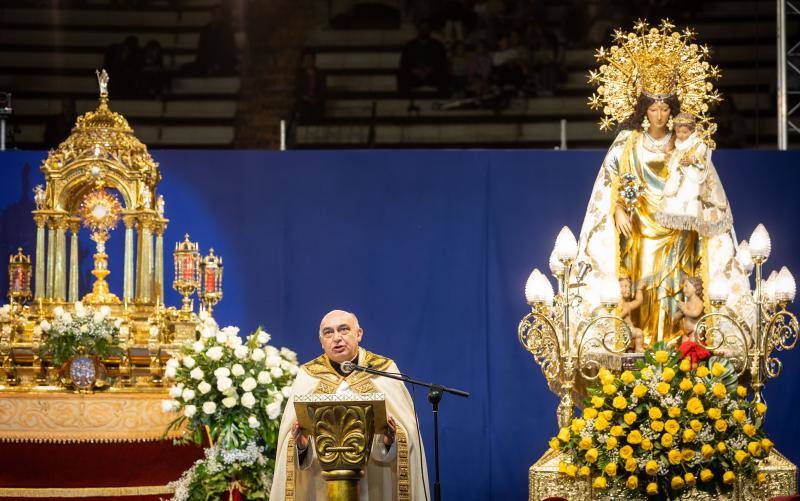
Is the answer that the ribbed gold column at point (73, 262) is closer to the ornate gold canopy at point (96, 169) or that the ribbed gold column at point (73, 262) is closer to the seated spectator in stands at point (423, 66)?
the ornate gold canopy at point (96, 169)

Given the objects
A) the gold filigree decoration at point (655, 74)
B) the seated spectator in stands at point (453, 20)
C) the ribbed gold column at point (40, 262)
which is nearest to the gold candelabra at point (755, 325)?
the gold filigree decoration at point (655, 74)

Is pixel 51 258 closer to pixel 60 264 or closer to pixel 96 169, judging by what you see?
pixel 60 264

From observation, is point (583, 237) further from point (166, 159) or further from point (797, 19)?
point (797, 19)

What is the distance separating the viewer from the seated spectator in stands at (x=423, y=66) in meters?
11.6

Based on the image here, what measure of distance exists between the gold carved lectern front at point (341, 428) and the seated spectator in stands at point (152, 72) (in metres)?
6.36

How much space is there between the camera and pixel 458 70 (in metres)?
11.7

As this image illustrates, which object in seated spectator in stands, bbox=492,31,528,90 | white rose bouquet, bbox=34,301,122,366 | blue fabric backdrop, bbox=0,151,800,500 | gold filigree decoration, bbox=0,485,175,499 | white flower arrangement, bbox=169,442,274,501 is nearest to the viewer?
white flower arrangement, bbox=169,442,274,501

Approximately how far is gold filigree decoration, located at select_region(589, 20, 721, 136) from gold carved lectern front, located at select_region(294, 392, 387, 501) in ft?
8.99

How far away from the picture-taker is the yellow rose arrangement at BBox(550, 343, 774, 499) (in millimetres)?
6383

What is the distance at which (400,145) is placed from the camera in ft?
37.6

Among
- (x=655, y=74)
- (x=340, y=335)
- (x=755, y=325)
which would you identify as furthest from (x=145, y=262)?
(x=755, y=325)

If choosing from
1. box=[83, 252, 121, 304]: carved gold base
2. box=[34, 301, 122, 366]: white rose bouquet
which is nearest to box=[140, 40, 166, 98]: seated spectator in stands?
box=[83, 252, 121, 304]: carved gold base

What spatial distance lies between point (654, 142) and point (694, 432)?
1936 millimetres

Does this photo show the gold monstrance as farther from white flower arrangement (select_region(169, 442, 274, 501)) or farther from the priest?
the priest
